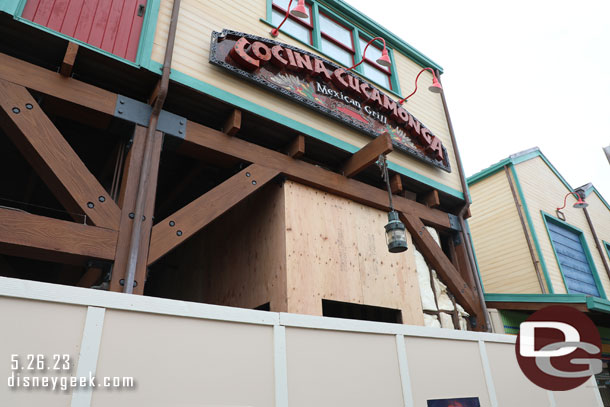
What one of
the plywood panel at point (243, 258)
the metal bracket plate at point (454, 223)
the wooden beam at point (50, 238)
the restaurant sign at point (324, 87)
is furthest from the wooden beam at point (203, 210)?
the metal bracket plate at point (454, 223)

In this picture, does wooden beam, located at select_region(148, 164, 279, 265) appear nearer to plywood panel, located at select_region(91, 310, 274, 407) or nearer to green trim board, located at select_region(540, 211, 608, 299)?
plywood panel, located at select_region(91, 310, 274, 407)

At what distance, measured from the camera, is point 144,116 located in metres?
4.73

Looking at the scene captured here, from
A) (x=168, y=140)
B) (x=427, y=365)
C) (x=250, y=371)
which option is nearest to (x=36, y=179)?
(x=168, y=140)

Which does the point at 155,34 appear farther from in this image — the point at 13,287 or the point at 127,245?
the point at 13,287

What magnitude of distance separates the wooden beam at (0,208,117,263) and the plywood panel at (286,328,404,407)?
2.02 metres

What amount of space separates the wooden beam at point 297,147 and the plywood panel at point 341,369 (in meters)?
2.94

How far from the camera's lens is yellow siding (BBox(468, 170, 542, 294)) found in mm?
10562

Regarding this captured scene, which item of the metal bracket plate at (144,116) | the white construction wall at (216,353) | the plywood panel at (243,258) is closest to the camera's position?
the white construction wall at (216,353)

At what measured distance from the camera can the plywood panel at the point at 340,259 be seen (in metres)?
5.19

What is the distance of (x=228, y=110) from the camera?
534cm

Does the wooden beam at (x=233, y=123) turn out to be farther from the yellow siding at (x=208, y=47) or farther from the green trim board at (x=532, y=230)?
the green trim board at (x=532, y=230)

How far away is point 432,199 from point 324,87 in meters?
2.93

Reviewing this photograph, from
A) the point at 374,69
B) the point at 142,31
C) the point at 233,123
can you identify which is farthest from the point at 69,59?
the point at 374,69

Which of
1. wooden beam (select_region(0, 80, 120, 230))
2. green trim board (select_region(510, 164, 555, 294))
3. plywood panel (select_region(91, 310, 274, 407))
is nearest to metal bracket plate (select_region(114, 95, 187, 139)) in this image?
wooden beam (select_region(0, 80, 120, 230))
